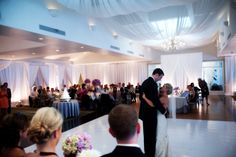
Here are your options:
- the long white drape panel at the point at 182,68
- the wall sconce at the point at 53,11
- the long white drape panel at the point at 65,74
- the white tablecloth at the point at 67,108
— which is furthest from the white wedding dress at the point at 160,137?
the long white drape panel at the point at 65,74

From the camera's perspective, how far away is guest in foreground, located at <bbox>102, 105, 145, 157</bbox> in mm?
1063

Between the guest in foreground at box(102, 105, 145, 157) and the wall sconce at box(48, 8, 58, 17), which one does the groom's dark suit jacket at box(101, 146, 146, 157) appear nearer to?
the guest in foreground at box(102, 105, 145, 157)

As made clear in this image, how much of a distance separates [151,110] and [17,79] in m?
11.8

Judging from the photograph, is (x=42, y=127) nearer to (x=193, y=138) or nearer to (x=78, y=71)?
(x=193, y=138)

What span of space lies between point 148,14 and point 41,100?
819cm

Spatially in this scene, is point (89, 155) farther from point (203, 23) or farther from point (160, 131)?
point (203, 23)

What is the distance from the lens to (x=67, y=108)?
312 inches

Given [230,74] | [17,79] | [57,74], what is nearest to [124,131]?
[17,79]

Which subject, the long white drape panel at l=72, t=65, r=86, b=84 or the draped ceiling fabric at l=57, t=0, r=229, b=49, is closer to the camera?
the draped ceiling fabric at l=57, t=0, r=229, b=49

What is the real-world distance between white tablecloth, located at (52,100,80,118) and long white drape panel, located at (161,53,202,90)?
734cm

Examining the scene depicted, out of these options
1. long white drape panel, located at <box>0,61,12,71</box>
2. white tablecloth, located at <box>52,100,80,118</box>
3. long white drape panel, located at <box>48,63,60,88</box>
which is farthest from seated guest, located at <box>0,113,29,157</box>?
long white drape panel, located at <box>48,63,60,88</box>

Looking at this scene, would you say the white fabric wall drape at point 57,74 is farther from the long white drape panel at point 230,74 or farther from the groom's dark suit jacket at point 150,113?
the groom's dark suit jacket at point 150,113

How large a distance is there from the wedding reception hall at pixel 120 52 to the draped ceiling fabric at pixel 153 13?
0.06 feet

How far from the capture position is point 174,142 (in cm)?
463
